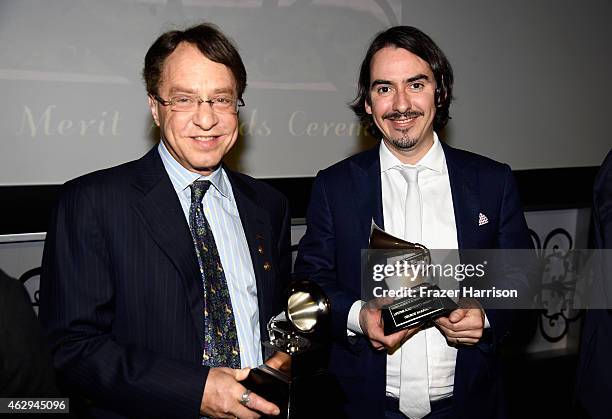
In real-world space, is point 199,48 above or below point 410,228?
above

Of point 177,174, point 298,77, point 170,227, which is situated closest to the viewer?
point 170,227

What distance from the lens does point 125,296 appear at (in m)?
1.58

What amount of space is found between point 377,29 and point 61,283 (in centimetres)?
263

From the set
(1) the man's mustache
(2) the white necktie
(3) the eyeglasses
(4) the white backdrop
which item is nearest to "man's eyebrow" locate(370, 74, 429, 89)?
(1) the man's mustache

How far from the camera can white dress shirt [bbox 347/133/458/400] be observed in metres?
1.97

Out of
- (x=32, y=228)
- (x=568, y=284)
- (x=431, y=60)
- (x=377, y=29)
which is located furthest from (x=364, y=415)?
(x=568, y=284)

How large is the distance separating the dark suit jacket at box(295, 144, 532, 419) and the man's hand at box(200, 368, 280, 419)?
0.54 metres

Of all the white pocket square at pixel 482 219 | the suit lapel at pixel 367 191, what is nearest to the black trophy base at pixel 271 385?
the suit lapel at pixel 367 191

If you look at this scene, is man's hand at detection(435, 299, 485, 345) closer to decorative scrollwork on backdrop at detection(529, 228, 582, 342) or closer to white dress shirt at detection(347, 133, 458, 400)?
white dress shirt at detection(347, 133, 458, 400)

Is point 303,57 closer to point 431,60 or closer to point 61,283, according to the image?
point 431,60

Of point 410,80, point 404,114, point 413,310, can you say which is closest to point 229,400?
point 413,310

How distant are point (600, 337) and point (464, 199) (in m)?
0.63

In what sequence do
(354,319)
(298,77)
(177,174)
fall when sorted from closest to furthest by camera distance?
1. (177,174)
2. (354,319)
3. (298,77)

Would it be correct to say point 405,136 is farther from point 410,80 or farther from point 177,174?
point 177,174
